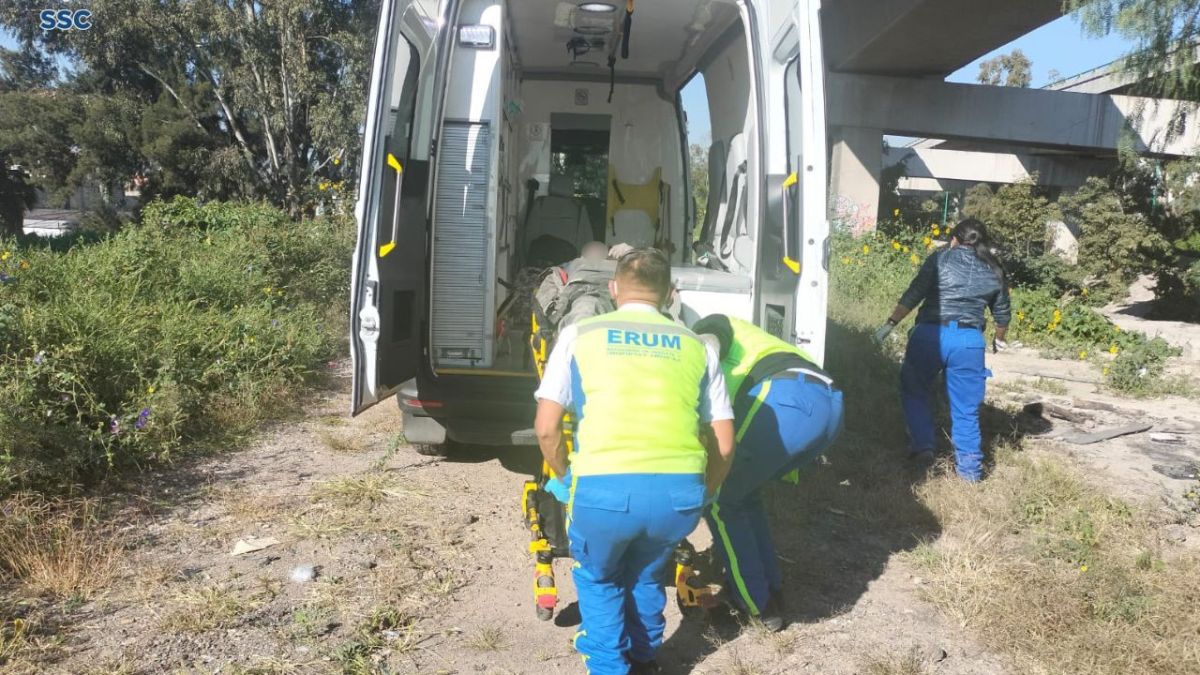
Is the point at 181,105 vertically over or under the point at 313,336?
over

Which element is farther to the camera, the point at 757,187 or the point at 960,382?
the point at 960,382

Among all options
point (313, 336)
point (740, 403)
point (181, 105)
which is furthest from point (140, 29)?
point (740, 403)

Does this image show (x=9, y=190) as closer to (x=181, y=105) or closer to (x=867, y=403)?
(x=181, y=105)

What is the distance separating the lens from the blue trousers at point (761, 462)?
2988mm

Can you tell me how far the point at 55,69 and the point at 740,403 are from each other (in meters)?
33.5

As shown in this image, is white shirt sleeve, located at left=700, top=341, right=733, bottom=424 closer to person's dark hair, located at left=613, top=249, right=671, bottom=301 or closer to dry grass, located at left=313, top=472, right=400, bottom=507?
person's dark hair, located at left=613, top=249, right=671, bottom=301

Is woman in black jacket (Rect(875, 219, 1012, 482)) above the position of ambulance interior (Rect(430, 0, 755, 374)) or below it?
below

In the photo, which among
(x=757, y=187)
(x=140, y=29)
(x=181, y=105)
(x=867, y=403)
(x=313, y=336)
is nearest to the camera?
(x=757, y=187)

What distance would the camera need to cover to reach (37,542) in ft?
11.2

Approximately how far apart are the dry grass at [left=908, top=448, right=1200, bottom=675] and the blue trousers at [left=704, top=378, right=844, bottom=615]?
2.73 feet

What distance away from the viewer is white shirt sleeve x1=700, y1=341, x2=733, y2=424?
8.93ft

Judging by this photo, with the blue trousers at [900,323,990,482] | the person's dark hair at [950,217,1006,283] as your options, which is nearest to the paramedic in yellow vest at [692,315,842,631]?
the blue trousers at [900,323,990,482]

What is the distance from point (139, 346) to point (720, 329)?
3.84 metres

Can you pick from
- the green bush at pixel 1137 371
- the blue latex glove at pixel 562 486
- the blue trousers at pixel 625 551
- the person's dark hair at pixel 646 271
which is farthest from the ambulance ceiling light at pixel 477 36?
the green bush at pixel 1137 371
